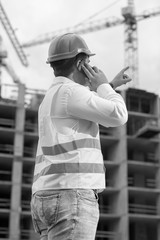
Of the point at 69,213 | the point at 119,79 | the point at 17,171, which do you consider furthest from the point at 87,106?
the point at 17,171

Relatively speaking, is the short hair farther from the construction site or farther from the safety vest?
the construction site

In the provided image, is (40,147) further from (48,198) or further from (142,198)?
(142,198)

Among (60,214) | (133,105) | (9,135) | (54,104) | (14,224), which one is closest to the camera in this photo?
(60,214)

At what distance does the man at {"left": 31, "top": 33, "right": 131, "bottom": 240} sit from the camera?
3.38 m

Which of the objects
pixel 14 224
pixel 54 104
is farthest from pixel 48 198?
pixel 14 224

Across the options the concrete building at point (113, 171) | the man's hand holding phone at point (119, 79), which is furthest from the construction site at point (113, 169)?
the man's hand holding phone at point (119, 79)

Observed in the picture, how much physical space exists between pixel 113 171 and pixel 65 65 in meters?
52.7

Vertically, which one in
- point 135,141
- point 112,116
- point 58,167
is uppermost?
point 135,141

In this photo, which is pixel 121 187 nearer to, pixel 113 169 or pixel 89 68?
pixel 113 169

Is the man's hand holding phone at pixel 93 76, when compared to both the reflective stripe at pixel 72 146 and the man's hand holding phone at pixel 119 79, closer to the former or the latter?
the man's hand holding phone at pixel 119 79

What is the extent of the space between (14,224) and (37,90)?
592 inches

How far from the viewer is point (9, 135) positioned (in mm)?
54469

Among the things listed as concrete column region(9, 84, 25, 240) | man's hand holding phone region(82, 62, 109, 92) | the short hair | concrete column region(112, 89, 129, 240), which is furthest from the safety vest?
concrete column region(112, 89, 129, 240)

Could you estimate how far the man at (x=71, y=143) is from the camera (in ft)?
11.1
